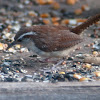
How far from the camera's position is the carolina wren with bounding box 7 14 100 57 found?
4649mm

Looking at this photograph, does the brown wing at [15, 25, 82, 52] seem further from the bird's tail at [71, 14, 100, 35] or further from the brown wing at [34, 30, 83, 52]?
the bird's tail at [71, 14, 100, 35]

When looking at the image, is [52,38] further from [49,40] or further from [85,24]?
[85,24]

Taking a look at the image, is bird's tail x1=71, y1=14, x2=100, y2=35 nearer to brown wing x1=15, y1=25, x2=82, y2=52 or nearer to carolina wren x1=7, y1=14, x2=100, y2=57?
carolina wren x1=7, y1=14, x2=100, y2=57

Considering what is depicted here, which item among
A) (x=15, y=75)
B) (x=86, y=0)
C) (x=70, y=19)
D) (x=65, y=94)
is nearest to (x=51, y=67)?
(x=15, y=75)

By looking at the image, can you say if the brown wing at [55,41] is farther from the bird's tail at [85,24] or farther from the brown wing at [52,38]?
the bird's tail at [85,24]

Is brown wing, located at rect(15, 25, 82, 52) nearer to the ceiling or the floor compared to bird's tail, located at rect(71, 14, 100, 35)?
nearer to the floor

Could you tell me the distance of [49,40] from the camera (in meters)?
4.67

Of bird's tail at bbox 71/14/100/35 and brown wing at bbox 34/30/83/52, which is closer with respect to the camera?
brown wing at bbox 34/30/83/52

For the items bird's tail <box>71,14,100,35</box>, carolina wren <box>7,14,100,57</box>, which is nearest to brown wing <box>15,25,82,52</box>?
carolina wren <box>7,14,100,57</box>

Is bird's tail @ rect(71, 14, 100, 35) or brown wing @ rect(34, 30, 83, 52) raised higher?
bird's tail @ rect(71, 14, 100, 35)

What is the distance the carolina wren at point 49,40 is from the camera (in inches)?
183

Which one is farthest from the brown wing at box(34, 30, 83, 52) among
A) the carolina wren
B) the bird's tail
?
Result: the bird's tail

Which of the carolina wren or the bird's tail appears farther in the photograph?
the bird's tail

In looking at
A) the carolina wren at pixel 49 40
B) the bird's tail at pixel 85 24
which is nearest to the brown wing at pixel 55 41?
the carolina wren at pixel 49 40
